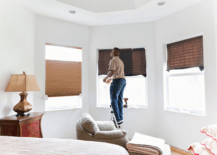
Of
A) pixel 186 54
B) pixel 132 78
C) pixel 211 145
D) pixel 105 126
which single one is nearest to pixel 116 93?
pixel 105 126

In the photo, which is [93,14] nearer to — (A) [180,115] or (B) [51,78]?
(B) [51,78]

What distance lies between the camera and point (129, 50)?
13.5ft

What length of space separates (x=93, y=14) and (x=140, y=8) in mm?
976

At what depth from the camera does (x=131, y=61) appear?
13.4ft

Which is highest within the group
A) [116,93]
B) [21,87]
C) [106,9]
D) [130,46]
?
[106,9]

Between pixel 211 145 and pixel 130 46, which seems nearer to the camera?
pixel 211 145

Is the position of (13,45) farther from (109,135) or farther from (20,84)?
(109,135)

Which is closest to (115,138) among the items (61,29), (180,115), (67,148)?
(67,148)

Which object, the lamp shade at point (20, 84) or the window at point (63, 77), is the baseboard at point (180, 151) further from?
the lamp shade at point (20, 84)

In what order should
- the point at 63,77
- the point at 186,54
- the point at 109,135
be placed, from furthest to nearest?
the point at 63,77
the point at 186,54
the point at 109,135

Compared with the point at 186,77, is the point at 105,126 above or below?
below

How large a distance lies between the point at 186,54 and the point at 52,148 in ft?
9.74

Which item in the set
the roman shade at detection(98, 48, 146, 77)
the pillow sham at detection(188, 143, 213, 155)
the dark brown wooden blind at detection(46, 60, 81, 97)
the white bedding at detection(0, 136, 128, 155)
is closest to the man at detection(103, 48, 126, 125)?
the roman shade at detection(98, 48, 146, 77)

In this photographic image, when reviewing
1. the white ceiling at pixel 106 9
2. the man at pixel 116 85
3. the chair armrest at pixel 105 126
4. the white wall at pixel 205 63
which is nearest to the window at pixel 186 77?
the white wall at pixel 205 63
